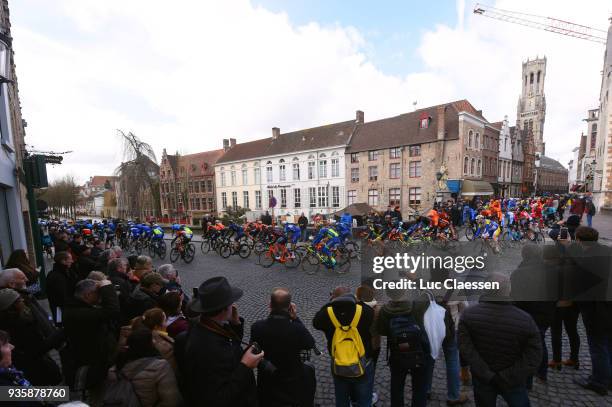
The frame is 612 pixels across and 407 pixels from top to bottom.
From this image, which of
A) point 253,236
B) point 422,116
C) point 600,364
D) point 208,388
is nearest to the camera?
point 208,388

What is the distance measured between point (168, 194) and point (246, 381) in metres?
45.5

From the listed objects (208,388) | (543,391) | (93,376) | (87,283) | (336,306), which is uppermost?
(87,283)

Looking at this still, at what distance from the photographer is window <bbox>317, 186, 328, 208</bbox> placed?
33906mm

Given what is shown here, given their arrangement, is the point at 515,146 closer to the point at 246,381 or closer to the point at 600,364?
the point at 600,364

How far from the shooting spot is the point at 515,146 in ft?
125

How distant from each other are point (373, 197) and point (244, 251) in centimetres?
2218

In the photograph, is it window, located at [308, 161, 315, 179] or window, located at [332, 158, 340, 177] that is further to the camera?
window, located at [308, 161, 315, 179]

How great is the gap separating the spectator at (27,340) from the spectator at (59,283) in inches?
56.3

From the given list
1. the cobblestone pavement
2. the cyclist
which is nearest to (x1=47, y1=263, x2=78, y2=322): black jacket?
the cobblestone pavement

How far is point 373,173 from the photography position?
31.0m

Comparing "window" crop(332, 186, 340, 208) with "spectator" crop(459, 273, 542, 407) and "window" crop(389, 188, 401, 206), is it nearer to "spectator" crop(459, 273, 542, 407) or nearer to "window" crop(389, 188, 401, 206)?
"window" crop(389, 188, 401, 206)

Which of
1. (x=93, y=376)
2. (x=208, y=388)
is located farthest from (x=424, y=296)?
(x=93, y=376)

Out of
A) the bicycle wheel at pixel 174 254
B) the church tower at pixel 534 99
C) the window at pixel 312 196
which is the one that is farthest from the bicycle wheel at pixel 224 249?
the church tower at pixel 534 99

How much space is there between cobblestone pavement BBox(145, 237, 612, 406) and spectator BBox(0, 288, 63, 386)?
2875 millimetres
